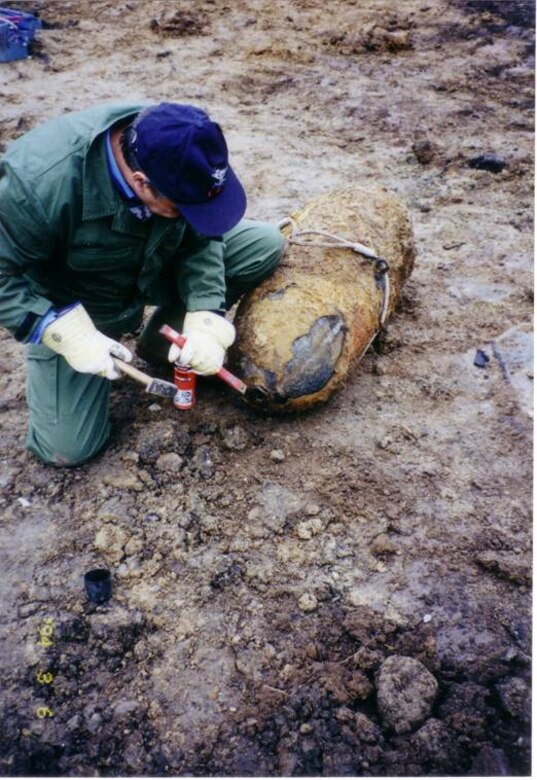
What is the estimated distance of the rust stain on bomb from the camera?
8.89 ft

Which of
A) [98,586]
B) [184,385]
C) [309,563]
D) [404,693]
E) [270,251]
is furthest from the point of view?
[270,251]

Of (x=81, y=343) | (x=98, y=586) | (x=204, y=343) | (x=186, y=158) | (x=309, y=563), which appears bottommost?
(x=309, y=563)

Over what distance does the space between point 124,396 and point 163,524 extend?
34.3 inches

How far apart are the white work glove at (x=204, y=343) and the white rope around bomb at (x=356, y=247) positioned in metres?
0.65

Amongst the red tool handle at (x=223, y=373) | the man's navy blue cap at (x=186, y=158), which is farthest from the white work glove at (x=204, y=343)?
the man's navy blue cap at (x=186, y=158)

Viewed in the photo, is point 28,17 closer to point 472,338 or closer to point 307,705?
point 472,338

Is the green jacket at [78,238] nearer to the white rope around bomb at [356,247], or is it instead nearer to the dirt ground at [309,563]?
the white rope around bomb at [356,247]

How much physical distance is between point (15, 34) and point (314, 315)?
5962mm

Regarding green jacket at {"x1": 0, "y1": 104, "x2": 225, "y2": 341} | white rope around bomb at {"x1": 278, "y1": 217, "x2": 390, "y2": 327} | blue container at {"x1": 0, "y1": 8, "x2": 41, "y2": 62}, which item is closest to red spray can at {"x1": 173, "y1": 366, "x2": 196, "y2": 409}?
green jacket at {"x1": 0, "y1": 104, "x2": 225, "y2": 341}

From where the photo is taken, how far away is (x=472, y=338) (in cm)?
362

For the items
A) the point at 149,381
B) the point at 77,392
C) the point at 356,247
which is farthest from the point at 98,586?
the point at 356,247

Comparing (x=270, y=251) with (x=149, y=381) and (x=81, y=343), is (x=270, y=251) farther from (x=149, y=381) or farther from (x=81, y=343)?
(x=81, y=343)

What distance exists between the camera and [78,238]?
2.53m

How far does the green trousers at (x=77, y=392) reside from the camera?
2797 mm
